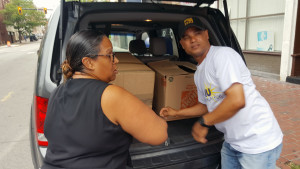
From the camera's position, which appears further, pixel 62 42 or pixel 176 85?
pixel 176 85

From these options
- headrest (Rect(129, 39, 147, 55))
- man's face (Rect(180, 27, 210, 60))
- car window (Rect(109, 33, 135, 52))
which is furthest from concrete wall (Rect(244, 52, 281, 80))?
man's face (Rect(180, 27, 210, 60))

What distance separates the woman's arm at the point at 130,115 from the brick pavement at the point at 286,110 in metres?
2.30

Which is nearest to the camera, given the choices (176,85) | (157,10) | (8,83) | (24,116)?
(157,10)

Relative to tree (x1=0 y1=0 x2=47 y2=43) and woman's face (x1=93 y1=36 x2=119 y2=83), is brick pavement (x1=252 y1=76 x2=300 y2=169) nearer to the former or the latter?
woman's face (x1=93 y1=36 x2=119 y2=83)

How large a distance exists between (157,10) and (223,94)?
1116 mm

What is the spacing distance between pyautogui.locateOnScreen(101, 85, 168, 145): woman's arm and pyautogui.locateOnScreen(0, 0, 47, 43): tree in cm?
4744

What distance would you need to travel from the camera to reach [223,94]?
4.86 ft

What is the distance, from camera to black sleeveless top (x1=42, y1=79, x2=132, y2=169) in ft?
3.42

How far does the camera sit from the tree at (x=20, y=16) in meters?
45.7

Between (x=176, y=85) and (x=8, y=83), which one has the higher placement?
(x=176, y=85)

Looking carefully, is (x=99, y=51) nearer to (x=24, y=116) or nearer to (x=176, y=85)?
(x=176, y=85)

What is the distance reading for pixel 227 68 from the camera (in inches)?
53.9

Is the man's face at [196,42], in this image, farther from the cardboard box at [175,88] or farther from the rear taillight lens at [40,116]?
the rear taillight lens at [40,116]

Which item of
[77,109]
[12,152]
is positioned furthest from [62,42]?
[12,152]
